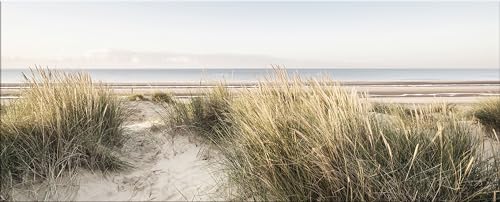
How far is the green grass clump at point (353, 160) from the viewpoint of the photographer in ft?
8.71

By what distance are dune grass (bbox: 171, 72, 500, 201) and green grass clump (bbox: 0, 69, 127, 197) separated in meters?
1.77

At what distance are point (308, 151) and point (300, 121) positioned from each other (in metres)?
0.44

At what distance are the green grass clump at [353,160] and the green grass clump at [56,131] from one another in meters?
1.79

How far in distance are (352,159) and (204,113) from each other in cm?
300

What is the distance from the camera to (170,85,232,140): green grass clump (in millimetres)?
5238

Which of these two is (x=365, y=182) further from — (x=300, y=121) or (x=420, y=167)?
(x=300, y=121)

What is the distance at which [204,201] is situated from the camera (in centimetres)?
358

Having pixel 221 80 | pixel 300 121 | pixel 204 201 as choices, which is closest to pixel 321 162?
pixel 300 121

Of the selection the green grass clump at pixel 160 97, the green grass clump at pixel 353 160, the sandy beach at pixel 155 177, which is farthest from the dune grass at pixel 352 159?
the green grass clump at pixel 160 97

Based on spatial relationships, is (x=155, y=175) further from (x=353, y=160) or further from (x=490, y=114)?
(x=490, y=114)

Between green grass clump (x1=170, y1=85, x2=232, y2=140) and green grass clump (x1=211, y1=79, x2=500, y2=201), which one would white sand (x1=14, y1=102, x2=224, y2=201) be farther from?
green grass clump (x1=211, y1=79, x2=500, y2=201)

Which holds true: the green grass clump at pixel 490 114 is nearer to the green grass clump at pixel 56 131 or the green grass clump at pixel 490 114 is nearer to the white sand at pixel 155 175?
the white sand at pixel 155 175

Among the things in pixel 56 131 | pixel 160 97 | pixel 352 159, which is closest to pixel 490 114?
pixel 352 159

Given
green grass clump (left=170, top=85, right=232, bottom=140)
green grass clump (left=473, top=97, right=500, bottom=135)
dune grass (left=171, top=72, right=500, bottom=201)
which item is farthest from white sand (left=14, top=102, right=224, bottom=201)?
green grass clump (left=473, top=97, right=500, bottom=135)
